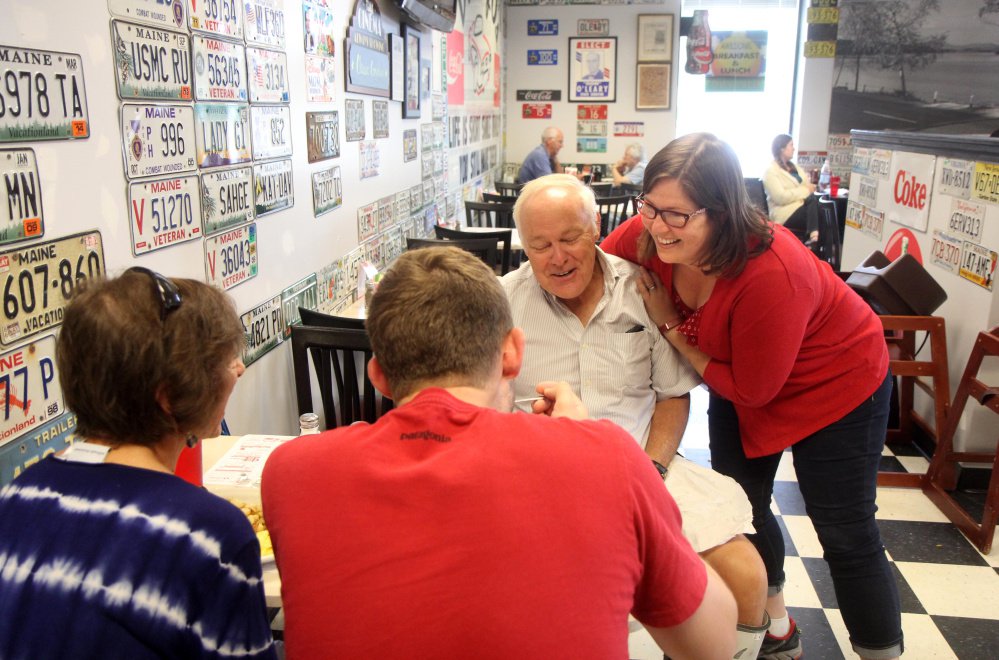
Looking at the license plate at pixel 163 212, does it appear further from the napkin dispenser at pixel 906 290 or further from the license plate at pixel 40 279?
the napkin dispenser at pixel 906 290

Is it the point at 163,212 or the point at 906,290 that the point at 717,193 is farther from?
the point at 906,290

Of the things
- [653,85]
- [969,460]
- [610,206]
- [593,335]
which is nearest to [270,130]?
[593,335]

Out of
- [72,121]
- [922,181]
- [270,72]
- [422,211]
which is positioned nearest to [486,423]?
[72,121]

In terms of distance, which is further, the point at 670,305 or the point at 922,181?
the point at 922,181

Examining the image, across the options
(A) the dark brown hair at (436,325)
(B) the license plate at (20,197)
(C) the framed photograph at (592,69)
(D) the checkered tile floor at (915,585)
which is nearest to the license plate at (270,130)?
(B) the license plate at (20,197)

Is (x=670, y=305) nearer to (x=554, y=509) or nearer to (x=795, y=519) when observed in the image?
(x=554, y=509)

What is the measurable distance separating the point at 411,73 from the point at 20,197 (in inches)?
139

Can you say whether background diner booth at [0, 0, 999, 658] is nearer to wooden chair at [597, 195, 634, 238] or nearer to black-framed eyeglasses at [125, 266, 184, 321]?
black-framed eyeglasses at [125, 266, 184, 321]

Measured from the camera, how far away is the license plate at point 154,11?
1907 millimetres

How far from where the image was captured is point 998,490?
2.83 m

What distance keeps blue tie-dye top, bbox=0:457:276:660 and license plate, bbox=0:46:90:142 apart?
92 cm

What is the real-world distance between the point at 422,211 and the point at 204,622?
4458mm

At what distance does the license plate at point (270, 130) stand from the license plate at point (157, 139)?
0.46 metres

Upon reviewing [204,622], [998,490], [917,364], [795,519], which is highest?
[204,622]
